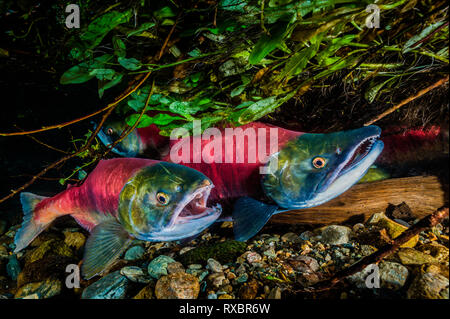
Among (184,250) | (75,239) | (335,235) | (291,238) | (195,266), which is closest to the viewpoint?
(195,266)

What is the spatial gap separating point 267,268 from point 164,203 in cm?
109

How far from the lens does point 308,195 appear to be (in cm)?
186

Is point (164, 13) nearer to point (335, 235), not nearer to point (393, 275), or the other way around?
point (335, 235)

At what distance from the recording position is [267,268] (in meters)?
1.89

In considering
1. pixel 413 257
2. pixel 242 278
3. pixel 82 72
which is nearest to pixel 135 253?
pixel 242 278

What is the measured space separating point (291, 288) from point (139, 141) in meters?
2.56

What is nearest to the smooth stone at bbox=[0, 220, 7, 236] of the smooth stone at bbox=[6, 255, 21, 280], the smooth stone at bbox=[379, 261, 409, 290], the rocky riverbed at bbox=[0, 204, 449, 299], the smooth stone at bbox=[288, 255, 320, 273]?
the smooth stone at bbox=[6, 255, 21, 280]

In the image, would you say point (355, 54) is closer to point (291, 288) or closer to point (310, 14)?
point (310, 14)

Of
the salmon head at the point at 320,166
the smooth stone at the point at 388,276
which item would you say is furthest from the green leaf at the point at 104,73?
the smooth stone at the point at 388,276

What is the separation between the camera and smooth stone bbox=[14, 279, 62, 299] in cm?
214

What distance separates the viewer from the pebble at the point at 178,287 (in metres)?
1.69

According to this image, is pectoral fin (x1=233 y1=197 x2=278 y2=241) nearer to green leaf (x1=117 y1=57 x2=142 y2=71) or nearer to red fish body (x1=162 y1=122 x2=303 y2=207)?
red fish body (x1=162 y1=122 x2=303 y2=207)

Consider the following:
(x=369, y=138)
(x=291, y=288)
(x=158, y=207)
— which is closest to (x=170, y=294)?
(x=158, y=207)

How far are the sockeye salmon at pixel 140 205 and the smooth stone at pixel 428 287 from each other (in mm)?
1510
